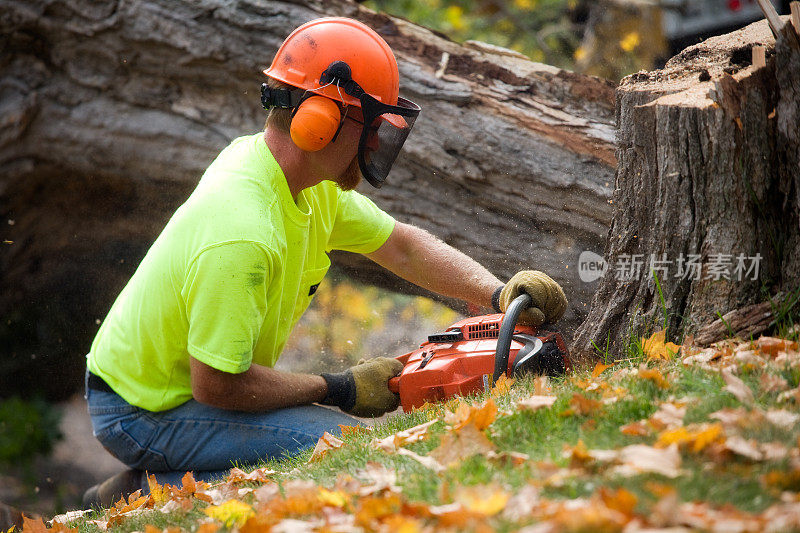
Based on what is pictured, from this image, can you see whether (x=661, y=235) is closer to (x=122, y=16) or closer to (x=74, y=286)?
(x=122, y=16)

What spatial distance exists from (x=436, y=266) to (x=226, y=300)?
1.36 metres

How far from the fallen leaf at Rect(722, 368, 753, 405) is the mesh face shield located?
1653mm

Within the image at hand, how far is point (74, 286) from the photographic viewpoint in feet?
20.1

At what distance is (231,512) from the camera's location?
216 centimetres

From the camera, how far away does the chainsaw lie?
283 cm

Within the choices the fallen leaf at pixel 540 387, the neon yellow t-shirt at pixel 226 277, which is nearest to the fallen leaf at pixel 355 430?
the neon yellow t-shirt at pixel 226 277

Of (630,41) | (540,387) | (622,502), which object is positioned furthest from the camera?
Result: (630,41)

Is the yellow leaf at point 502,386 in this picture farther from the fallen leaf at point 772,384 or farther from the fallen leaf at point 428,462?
the fallen leaf at point 772,384

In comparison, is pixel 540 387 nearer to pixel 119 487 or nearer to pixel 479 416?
pixel 479 416

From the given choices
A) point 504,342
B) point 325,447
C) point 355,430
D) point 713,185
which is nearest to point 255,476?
point 325,447

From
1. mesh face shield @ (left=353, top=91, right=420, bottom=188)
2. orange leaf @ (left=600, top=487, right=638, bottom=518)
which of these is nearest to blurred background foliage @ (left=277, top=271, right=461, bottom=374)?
mesh face shield @ (left=353, top=91, right=420, bottom=188)

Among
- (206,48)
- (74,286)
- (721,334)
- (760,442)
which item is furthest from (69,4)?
Result: (760,442)

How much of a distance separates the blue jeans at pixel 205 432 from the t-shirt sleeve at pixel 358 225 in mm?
936

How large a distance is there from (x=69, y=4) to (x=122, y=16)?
37 centimetres
